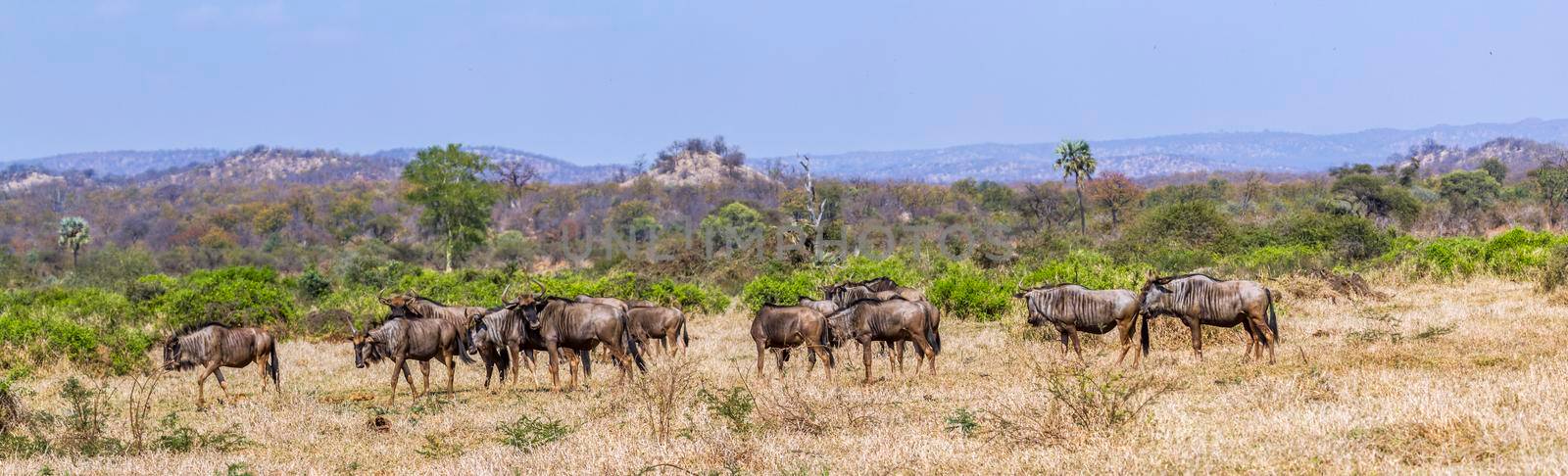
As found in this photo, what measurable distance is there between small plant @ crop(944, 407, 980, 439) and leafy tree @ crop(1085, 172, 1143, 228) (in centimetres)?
A: 7281

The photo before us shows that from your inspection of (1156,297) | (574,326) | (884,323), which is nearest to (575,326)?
(574,326)

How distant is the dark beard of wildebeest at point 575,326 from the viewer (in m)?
14.2

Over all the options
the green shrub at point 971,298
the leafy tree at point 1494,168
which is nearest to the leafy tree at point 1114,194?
the leafy tree at point 1494,168

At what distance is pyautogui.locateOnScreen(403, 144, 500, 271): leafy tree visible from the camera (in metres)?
50.2

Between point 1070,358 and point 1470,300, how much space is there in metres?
9.22

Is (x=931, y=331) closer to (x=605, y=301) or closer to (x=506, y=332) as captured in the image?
(x=605, y=301)

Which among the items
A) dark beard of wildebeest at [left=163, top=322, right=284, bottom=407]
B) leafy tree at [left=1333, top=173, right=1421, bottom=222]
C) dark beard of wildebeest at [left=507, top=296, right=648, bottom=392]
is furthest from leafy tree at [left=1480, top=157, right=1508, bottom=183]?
dark beard of wildebeest at [left=163, top=322, right=284, bottom=407]

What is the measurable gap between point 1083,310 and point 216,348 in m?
10.6

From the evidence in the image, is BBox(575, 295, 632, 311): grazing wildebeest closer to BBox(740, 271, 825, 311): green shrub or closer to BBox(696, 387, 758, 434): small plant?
BBox(696, 387, 758, 434): small plant

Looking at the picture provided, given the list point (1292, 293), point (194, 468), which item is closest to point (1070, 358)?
point (1292, 293)

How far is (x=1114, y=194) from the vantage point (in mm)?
82562

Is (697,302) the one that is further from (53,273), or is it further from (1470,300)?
(53,273)

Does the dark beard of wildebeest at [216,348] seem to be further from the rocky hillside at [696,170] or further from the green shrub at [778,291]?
the rocky hillside at [696,170]

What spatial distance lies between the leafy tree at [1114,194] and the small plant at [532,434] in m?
73.5
